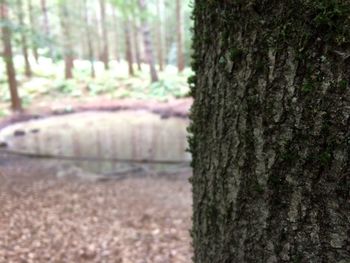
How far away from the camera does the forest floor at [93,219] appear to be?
4605 millimetres

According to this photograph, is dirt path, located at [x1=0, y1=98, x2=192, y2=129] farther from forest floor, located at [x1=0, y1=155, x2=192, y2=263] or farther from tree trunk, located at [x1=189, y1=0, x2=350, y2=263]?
tree trunk, located at [x1=189, y1=0, x2=350, y2=263]

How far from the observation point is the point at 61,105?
1888cm

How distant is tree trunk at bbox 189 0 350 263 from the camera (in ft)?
2.65

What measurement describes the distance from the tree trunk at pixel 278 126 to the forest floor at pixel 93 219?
368 centimetres

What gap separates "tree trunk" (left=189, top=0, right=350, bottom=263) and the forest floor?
12.1ft

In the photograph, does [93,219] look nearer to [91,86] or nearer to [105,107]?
[105,107]

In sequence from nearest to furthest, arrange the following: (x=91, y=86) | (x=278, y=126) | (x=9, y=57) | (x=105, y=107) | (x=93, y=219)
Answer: (x=278, y=126) → (x=93, y=219) → (x=9, y=57) → (x=105, y=107) → (x=91, y=86)

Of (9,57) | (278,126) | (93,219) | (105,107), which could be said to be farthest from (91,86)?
(278,126)

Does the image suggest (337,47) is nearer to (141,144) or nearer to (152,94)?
(141,144)

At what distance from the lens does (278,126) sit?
2.95 ft

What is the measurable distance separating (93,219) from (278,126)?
5.31 metres

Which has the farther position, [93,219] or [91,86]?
[91,86]

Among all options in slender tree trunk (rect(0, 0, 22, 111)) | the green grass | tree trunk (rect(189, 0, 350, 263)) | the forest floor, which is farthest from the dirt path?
tree trunk (rect(189, 0, 350, 263))

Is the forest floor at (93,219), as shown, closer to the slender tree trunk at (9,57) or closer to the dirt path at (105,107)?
the slender tree trunk at (9,57)
